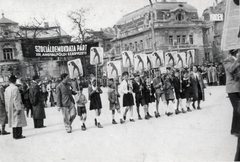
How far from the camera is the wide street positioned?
5710 millimetres

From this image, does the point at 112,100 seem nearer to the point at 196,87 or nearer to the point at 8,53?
the point at 196,87

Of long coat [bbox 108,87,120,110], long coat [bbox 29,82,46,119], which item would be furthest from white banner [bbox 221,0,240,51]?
long coat [bbox 29,82,46,119]

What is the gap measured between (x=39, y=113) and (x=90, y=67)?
37.6 m

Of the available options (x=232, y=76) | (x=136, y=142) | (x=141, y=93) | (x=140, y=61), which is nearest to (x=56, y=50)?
(x=141, y=93)

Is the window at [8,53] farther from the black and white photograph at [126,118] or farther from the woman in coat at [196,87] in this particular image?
the woman in coat at [196,87]

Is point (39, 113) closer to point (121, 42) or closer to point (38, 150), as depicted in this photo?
point (38, 150)

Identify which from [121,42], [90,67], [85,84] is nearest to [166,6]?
[121,42]

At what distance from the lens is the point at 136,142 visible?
6852 mm

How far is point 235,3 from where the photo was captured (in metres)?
4.27

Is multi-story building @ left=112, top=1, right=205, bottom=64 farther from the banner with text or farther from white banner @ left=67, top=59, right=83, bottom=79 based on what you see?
white banner @ left=67, top=59, right=83, bottom=79

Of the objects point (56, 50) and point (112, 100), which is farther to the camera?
point (56, 50)

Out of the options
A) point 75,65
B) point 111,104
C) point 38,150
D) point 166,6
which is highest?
point 166,6

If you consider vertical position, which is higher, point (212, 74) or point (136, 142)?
point (212, 74)

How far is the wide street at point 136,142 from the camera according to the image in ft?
18.7
